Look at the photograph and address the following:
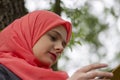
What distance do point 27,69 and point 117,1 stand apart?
1050cm

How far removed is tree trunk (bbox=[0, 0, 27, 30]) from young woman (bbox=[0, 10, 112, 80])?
971 millimetres

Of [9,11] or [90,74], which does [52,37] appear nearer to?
[90,74]

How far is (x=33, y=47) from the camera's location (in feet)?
9.73

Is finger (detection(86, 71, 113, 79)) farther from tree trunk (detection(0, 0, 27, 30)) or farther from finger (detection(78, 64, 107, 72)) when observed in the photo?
tree trunk (detection(0, 0, 27, 30))

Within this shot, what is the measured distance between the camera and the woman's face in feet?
9.63

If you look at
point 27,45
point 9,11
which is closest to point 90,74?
point 27,45

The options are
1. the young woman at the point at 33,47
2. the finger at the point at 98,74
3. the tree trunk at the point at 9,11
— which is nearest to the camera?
the finger at the point at 98,74

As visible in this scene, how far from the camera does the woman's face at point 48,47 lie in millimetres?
2936

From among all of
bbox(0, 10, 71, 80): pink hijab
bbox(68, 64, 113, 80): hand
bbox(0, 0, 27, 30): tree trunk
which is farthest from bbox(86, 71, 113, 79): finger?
bbox(0, 0, 27, 30): tree trunk

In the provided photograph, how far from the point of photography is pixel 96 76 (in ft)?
8.39

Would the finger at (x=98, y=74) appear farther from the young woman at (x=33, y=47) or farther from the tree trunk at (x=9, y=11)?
the tree trunk at (x=9, y=11)

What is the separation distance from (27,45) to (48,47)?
138 millimetres

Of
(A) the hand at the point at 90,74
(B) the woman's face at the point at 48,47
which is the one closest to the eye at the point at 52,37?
(B) the woman's face at the point at 48,47

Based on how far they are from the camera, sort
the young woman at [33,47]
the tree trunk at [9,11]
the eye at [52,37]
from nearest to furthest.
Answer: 1. the young woman at [33,47]
2. the eye at [52,37]
3. the tree trunk at [9,11]
